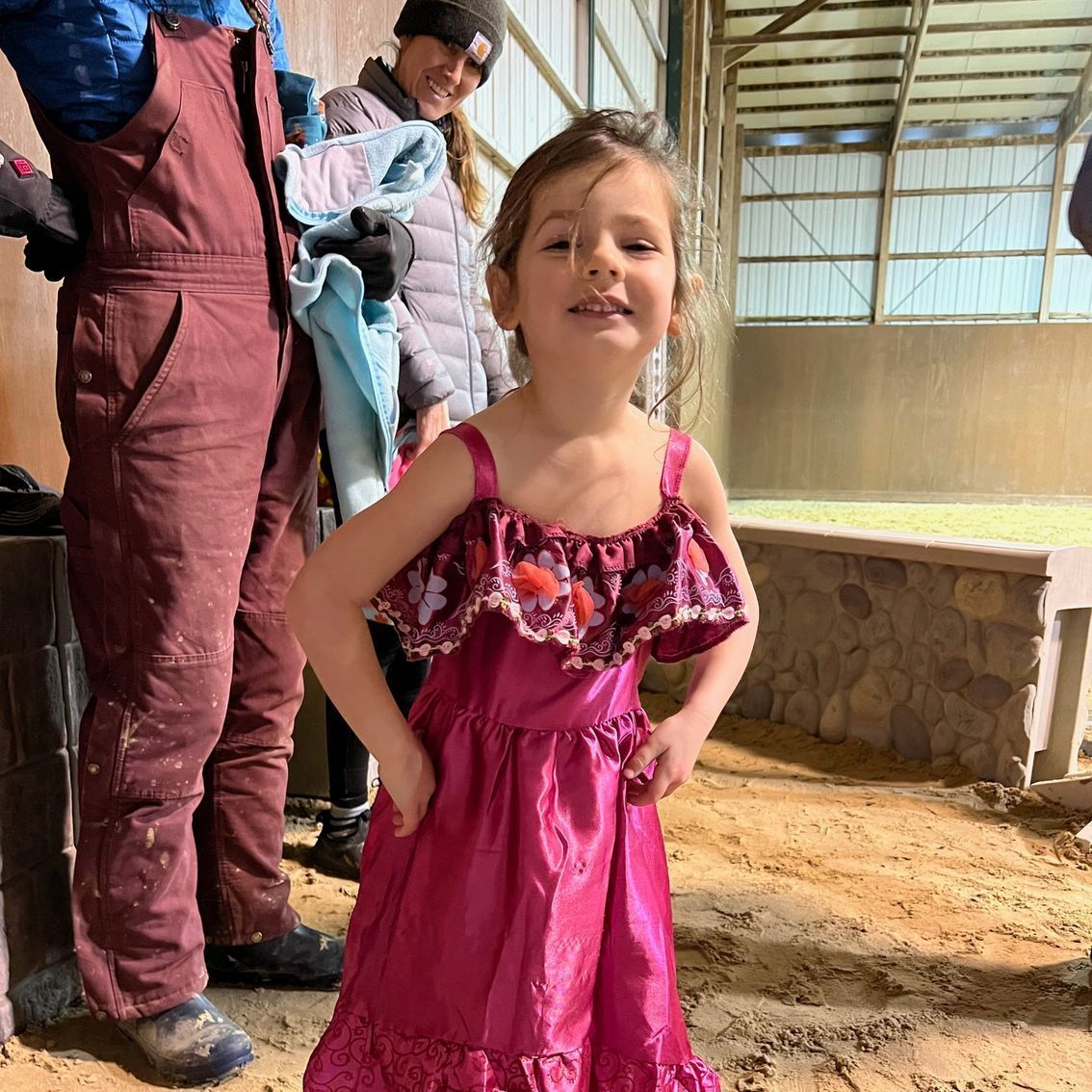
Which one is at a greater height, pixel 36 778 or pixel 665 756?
pixel 665 756

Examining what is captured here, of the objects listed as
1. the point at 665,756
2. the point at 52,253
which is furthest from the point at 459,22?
the point at 665,756

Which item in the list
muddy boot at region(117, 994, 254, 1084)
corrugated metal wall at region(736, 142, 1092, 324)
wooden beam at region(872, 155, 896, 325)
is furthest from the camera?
wooden beam at region(872, 155, 896, 325)

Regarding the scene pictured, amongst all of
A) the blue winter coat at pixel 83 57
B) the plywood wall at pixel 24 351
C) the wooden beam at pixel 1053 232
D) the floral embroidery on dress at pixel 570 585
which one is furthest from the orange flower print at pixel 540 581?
the wooden beam at pixel 1053 232

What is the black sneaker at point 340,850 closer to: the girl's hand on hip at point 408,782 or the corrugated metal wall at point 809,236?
the girl's hand on hip at point 408,782

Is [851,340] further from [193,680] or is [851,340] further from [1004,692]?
[193,680]

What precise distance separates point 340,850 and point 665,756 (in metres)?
1.15

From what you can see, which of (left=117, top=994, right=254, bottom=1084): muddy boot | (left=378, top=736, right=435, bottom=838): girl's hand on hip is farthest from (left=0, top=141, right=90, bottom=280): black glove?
(left=117, top=994, right=254, bottom=1084): muddy boot

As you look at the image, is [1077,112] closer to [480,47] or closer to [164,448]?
[480,47]

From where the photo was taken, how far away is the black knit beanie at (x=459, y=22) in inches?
63.8

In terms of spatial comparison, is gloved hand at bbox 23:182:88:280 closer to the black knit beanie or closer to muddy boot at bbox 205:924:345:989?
the black knit beanie

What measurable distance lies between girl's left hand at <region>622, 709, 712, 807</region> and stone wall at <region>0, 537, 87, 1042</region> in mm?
903

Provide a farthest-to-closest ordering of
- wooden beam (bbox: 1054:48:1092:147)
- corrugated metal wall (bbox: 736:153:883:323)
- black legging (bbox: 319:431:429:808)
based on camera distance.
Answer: corrugated metal wall (bbox: 736:153:883:323), wooden beam (bbox: 1054:48:1092:147), black legging (bbox: 319:431:429:808)

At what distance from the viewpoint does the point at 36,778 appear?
1347 mm

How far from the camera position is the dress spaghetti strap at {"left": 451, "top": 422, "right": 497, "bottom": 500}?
865 millimetres
